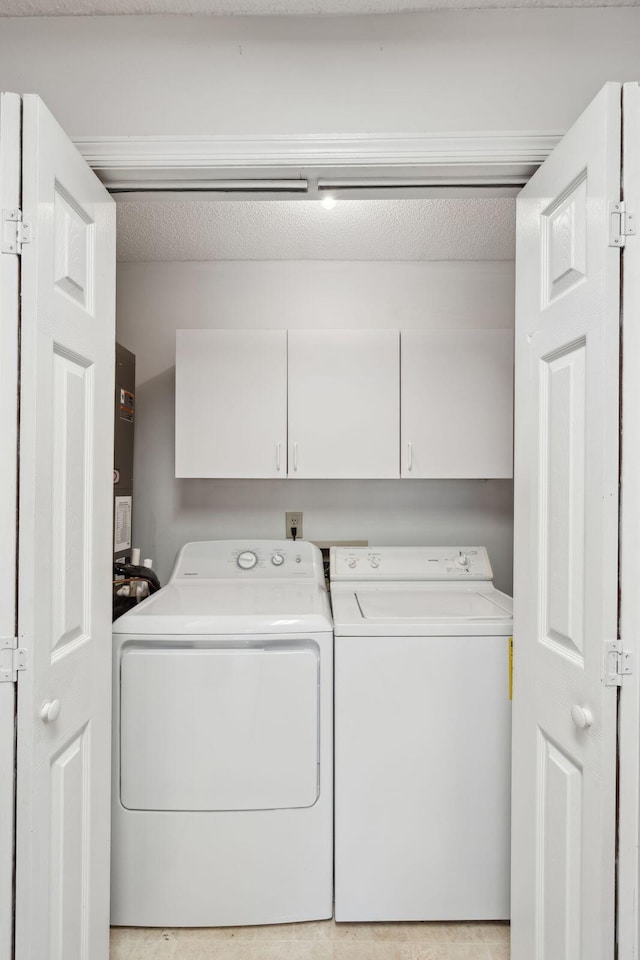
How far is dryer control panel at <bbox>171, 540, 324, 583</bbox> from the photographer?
245 centimetres

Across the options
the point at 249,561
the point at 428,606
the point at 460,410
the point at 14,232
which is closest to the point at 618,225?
the point at 14,232

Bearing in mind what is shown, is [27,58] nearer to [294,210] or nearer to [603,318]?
[294,210]

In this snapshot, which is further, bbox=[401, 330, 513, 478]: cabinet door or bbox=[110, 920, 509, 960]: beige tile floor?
bbox=[401, 330, 513, 478]: cabinet door

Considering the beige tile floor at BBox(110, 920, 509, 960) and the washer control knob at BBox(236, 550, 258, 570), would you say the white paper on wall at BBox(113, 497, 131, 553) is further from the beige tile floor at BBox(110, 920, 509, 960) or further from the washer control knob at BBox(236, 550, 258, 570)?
the beige tile floor at BBox(110, 920, 509, 960)

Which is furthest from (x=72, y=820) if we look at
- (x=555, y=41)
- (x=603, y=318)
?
(x=555, y=41)

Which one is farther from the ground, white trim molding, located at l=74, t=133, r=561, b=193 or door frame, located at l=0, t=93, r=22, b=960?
white trim molding, located at l=74, t=133, r=561, b=193

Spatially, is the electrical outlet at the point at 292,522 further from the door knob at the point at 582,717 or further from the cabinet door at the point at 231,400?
the door knob at the point at 582,717

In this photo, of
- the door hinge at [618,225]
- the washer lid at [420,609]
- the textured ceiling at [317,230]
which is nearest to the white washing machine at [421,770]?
the washer lid at [420,609]

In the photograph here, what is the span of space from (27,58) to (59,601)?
128 centimetres

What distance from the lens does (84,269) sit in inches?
50.8

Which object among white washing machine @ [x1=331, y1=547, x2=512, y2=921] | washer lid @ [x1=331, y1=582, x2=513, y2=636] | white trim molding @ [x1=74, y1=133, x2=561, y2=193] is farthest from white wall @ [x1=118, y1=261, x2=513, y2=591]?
white trim molding @ [x1=74, y1=133, x2=561, y2=193]

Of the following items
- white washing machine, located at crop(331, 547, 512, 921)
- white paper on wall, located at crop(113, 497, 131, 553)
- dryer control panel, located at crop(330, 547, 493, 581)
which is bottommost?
white washing machine, located at crop(331, 547, 512, 921)

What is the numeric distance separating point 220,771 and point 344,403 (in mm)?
1468

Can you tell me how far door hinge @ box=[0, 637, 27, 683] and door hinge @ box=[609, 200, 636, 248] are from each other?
1.31 metres
